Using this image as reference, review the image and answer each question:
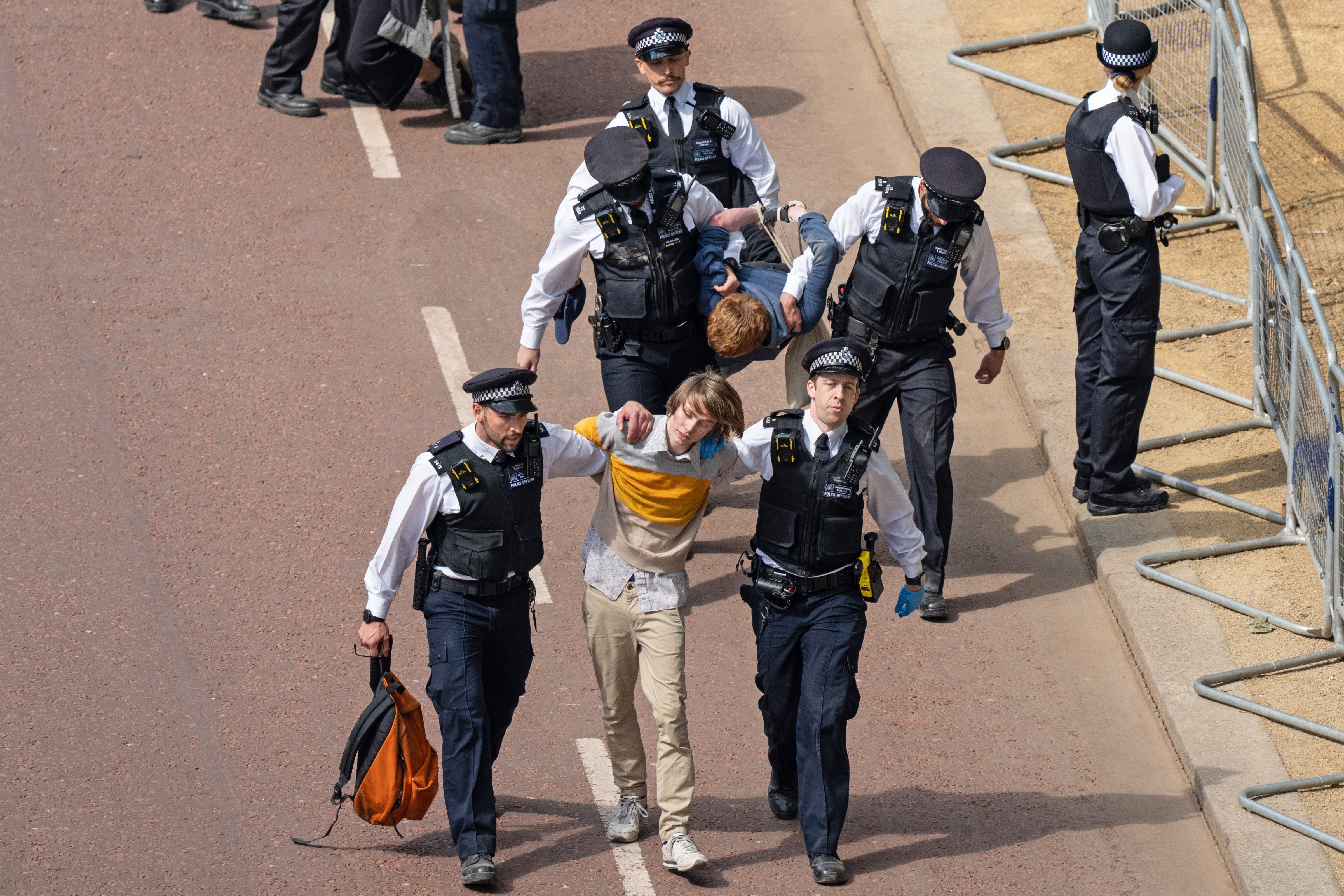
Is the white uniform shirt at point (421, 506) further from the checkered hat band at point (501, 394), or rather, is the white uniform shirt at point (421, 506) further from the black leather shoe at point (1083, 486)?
the black leather shoe at point (1083, 486)

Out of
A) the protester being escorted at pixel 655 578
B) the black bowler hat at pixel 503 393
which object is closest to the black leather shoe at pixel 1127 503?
the protester being escorted at pixel 655 578

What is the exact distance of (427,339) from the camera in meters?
9.99

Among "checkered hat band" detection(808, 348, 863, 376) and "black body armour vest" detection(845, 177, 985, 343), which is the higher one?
"checkered hat band" detection(808, 348, 863, 376)

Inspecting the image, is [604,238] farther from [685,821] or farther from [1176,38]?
[1176,38]

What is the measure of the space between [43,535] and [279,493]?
3.94 ft

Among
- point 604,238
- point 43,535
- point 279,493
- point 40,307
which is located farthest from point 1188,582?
point 40,307

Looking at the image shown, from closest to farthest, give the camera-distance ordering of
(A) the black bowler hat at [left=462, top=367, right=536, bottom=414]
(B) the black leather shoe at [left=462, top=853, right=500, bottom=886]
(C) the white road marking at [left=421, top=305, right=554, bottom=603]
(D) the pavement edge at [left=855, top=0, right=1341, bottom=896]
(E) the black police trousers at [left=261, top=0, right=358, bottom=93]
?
1. (A) the black bowler hat at [left=462, top=367, right=536, bottom=414]
2. (B) the black leather shoe at [left=462, top=853, right=500, bottom=886]
3. (D) the pavement edge at [left=855, top=0, right=1341, bottom=896]
4. (C) the white road marking at [left=421, top=305, right=554, bottom=603]
5. (E) the black police trousers at [left=261, top=0, right=358, bottom=93]

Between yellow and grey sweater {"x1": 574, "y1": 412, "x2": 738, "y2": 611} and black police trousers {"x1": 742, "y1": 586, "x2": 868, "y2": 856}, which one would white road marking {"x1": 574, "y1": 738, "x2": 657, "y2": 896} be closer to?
black police trousers {"x1": 742, "y1": 586, "x2": 868, "y2": 856}

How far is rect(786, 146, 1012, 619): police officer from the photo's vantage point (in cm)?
783

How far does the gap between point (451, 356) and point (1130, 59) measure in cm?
424

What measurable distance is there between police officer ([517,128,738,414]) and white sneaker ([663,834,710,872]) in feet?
7.36

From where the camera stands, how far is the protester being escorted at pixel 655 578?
21.1 feet

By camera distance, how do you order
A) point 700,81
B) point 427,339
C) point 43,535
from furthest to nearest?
Answer: point 700,81, point 427,339, point 43,535

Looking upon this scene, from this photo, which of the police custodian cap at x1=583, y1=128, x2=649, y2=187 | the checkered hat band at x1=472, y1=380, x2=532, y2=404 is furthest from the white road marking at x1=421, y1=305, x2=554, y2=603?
the checkered hat band at x1=472, y1=380, x2=532, y2=404
